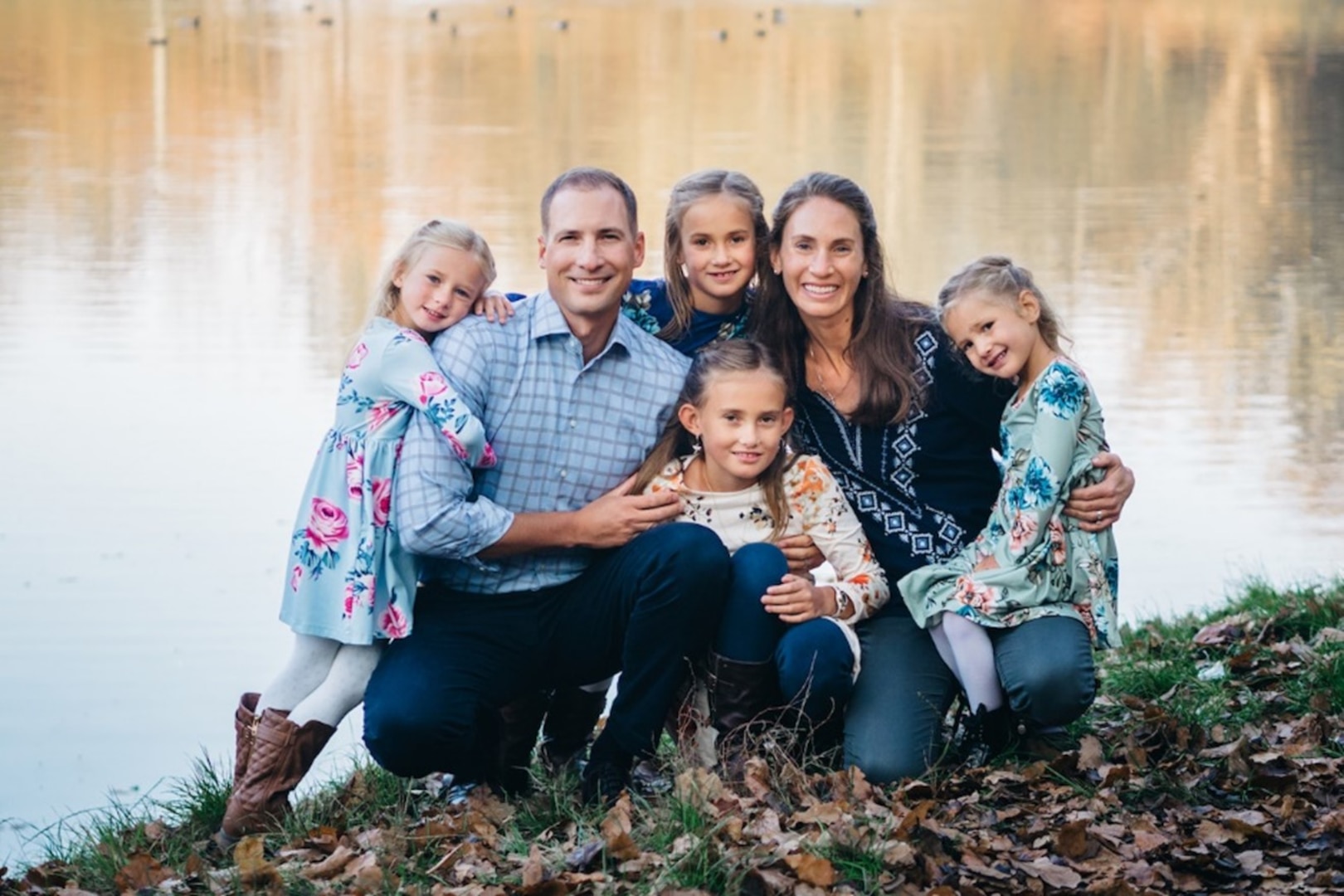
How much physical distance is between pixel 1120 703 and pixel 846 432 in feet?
4.37

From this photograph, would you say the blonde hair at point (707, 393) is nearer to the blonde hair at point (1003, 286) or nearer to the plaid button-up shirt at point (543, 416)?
the plaid button-up shirt at point (543, 416)

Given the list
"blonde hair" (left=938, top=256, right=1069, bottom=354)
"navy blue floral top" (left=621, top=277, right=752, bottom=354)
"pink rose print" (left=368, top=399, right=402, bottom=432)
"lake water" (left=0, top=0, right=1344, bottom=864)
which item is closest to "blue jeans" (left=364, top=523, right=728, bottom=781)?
"pink rose print" (left=368, top=399, right=402, bottom=432)

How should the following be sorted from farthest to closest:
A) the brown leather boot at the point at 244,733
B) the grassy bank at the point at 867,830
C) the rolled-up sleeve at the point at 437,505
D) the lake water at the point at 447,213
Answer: the lake water at the point at 447,213 < the brown leather boot at the point at 244,733 < the rolled-up sleeve at the point at 437,505 < the grassy bank at the point at 867,830

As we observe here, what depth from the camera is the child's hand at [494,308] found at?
4.82 metres

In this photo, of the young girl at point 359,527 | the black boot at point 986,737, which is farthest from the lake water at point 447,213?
the black boot at point 986,737

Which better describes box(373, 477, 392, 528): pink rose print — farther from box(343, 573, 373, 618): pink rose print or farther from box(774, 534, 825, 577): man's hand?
box(774, 534, 825, 577): man's hand

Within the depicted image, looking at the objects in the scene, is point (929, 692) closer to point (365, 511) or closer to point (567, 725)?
point (567, 725)

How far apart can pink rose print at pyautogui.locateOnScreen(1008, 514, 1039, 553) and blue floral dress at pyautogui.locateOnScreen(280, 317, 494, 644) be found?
132cm

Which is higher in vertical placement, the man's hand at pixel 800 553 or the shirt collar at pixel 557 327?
the shirt collar at pixel 557 327

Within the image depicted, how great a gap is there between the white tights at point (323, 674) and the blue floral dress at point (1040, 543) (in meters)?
1.40

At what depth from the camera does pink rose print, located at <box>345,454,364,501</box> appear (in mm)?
4676

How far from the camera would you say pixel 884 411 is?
4.89 metres

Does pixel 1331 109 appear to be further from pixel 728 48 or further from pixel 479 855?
pixel 479 855

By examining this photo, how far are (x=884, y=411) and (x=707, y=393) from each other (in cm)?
49
